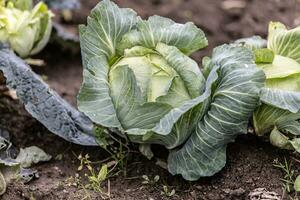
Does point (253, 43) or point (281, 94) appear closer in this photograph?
point (281, 94)

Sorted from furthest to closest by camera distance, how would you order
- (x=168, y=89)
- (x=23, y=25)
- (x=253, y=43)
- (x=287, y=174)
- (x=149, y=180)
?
(x=23, y=25) → (x=253, y=43) → (x=149, y=180) → (x=287, y=174) → (x=168, y=89)

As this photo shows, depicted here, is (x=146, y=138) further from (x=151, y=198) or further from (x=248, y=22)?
(x=248, y=22)

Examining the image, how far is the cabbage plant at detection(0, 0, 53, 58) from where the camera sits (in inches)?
123

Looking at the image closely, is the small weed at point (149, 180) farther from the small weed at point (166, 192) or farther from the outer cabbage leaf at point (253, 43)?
the outer cabbage leaf at point (253, 43)

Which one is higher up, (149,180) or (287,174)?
(287,174)

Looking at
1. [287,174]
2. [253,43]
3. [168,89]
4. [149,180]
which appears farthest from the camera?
[253,43]

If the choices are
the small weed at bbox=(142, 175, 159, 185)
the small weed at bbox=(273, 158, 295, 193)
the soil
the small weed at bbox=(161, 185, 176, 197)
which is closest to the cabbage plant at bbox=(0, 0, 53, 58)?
the soil

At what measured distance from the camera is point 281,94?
2.43 m

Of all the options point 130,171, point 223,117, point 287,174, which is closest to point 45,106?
point 130,171

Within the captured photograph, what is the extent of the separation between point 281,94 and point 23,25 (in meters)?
1.34

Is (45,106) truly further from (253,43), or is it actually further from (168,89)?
(253,43)

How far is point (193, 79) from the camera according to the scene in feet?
8.05

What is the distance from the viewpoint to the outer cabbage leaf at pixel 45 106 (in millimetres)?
2779

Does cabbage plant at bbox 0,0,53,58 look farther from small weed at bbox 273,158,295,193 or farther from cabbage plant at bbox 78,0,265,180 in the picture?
small weed at bbox 273,158,295,193
